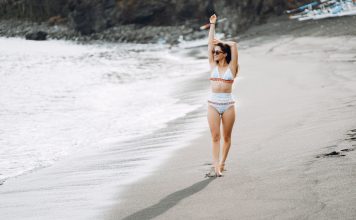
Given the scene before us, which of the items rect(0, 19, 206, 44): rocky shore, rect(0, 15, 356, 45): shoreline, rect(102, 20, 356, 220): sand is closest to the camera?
rect(102, 20, 356, 220): sand

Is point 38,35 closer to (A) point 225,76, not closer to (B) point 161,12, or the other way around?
(B) point 161,12

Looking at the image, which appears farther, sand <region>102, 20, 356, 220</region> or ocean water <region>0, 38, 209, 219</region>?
ocean water <region>0, 38, 209, 219</region>

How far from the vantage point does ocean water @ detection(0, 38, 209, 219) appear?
584 centimetres

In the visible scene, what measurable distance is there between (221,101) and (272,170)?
0.95m

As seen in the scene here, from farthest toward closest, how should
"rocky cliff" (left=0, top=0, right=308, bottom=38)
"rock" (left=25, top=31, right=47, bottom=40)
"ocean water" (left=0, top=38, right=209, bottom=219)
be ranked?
"rock" (left=25, top=31, right=47, bottom=40) → "rocky cliff" (left=0, top=0, right=308, bottom=38) → "ocean water" (left=0, top=38, right=209, bottom=219)

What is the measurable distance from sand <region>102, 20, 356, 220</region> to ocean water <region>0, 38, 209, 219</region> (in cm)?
53

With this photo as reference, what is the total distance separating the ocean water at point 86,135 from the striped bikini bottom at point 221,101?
1.46m

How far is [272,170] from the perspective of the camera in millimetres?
5480

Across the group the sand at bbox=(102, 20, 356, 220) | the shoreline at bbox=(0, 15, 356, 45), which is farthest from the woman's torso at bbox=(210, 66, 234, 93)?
the shoreline at bbox=(0, 15, 356, 45)

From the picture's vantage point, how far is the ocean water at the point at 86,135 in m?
5.84

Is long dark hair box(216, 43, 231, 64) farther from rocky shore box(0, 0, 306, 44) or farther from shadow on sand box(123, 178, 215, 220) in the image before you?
rocky shore box(0, 0, 306, 44)

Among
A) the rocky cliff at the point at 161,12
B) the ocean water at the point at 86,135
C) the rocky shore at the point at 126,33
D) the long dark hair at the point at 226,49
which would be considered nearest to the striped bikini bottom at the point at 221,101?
the long dark hair at the point at 226,49

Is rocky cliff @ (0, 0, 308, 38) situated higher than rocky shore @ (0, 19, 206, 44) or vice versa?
rocky cliff @ (0, 0, 308, 38)

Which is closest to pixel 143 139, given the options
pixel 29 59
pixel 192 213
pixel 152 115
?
pixel 152 115
